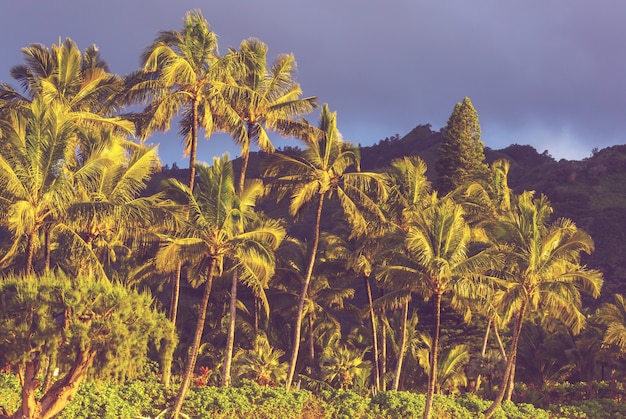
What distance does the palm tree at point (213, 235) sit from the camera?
2192 cm

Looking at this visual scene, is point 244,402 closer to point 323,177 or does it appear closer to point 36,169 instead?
point 323,177

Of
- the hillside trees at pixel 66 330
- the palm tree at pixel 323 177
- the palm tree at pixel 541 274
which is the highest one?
the palm tree at pixel 323 177

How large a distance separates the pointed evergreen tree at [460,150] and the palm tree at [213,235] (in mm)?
29416

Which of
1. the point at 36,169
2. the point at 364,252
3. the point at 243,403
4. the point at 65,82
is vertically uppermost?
the point at 65,82

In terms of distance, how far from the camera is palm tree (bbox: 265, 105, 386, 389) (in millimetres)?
27266

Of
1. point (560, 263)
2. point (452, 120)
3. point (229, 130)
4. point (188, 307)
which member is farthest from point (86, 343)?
point (452, 120)

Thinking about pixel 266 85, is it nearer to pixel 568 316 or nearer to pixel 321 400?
pixel 321 400

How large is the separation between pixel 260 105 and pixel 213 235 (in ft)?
26.4

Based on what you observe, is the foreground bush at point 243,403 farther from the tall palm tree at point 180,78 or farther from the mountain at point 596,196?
the mountain at point 596,196

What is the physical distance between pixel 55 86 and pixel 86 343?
37.3ft

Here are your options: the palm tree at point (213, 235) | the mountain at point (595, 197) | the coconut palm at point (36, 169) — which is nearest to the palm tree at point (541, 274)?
the palm tree at point (213, 235)

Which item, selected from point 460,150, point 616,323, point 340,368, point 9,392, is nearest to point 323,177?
point 340,368

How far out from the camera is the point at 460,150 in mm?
50844

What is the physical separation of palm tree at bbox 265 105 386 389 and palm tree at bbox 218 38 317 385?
4.50 feet
